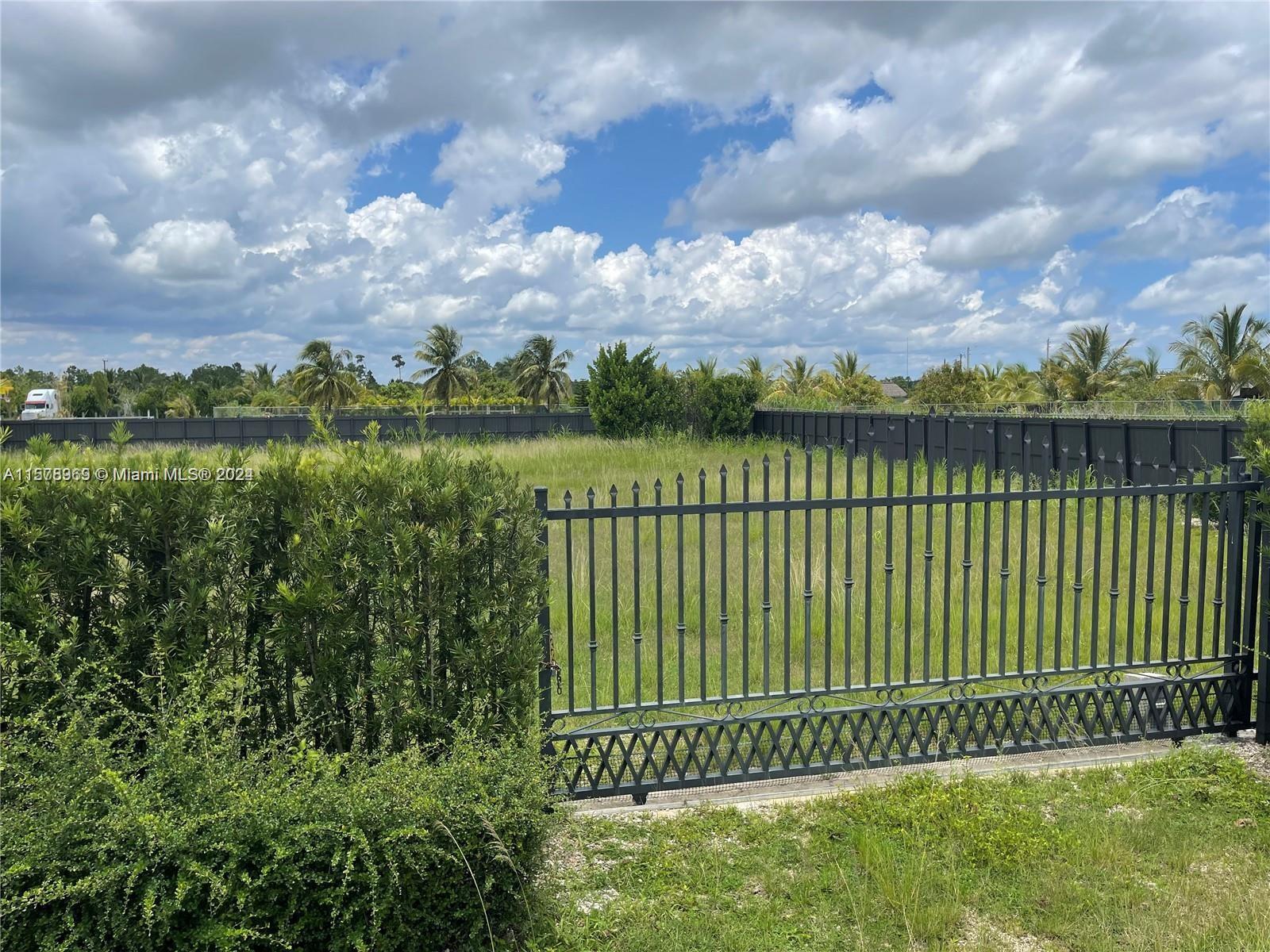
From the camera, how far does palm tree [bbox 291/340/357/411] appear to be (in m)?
54.8

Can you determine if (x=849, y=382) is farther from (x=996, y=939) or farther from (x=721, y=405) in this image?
(x=996, y=939)

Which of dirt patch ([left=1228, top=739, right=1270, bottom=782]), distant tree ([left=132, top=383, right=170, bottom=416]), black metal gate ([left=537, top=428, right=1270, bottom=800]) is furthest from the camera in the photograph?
distant tree ([left=132, top=383, right=170, bottom=416])

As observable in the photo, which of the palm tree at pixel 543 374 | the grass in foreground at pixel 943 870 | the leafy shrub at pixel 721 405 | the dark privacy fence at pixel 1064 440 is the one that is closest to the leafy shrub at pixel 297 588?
the grass in foreground at pixel 943 870

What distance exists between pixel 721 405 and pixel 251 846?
2780cm

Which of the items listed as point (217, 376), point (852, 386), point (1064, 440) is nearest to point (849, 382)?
point (852, 386)

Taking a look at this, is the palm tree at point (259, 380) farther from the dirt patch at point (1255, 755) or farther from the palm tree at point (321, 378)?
the dirt patch at point (1255, 755)

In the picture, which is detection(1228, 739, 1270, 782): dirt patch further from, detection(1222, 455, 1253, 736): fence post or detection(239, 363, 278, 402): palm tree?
detection(239, 363, 278, 402): palm tree

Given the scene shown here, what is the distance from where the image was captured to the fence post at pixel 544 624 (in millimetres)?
4338

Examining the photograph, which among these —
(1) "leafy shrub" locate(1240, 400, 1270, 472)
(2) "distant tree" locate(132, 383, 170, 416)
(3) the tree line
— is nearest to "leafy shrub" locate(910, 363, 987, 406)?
(3) the tree line

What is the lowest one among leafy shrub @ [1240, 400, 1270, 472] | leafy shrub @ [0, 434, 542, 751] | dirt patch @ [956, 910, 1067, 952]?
dirt patch @ [956, 910, 1067, 952]

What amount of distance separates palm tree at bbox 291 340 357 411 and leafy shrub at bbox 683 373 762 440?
31372 mm

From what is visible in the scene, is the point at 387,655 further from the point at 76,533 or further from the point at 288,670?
the point at 76,533

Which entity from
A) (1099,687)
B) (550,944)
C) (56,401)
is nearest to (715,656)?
(1099,687)

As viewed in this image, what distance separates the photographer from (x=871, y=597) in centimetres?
625
